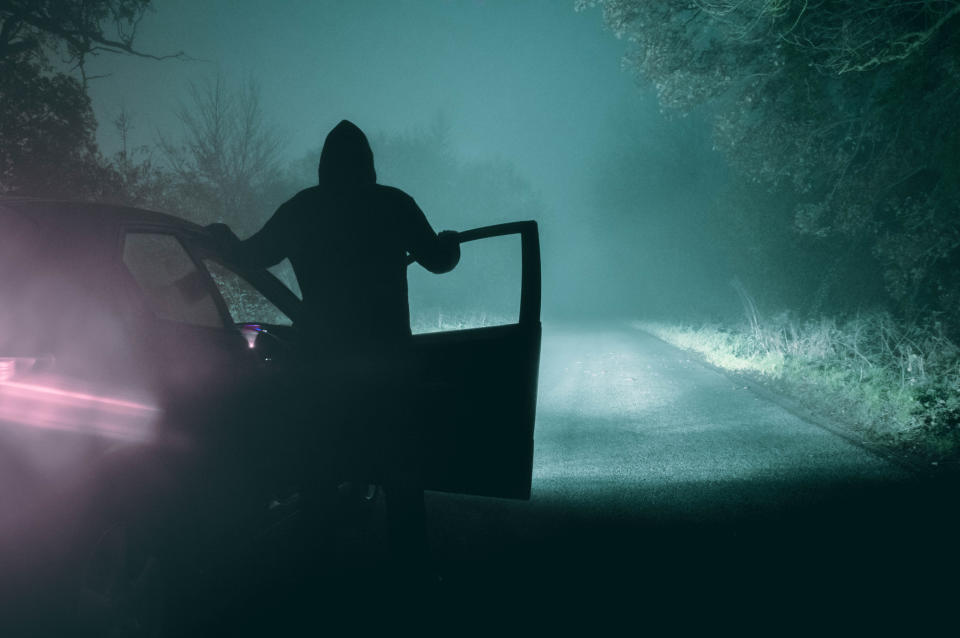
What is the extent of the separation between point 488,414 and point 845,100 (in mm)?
13522

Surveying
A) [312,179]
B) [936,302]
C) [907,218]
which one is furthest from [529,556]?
[312,179]

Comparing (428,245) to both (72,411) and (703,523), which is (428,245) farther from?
(703,523)

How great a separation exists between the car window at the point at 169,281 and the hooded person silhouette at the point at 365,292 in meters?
0.42

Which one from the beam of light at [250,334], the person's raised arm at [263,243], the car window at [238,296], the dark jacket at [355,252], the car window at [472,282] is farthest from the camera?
the car window at [472,282]

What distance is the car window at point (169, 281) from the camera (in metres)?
3.15

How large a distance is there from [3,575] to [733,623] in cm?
289

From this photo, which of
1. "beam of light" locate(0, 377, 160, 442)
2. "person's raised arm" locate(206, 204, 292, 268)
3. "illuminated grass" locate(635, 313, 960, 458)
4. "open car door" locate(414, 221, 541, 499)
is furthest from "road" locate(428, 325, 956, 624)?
"person's raised arm" locate(206, 204, 292, 268)

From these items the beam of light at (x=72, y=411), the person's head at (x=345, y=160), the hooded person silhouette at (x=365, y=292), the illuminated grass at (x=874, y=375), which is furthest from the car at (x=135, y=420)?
the illuminated grass at (x=874, y=375)

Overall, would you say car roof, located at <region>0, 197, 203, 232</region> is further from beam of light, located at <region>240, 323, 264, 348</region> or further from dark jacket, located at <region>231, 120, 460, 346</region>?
beam of light, located at <region>240, 323, 264, 348</region>

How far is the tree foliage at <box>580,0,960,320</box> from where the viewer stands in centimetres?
893

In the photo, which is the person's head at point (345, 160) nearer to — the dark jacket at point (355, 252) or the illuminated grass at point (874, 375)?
the dark jacket at point (355, 252)

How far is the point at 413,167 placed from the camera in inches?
1854

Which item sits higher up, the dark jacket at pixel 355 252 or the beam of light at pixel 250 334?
the dark jacket at pixel 355 252

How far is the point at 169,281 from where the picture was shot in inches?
439
